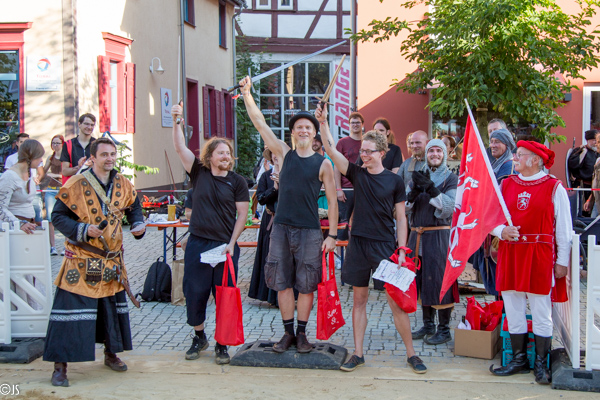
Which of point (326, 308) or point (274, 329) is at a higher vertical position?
point (326, 308)

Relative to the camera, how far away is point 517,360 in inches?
187

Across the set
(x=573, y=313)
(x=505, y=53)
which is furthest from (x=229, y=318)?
(x=505, y=53)

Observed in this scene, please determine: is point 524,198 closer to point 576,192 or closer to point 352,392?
point 352,392

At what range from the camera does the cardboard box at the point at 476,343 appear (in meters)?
5.12

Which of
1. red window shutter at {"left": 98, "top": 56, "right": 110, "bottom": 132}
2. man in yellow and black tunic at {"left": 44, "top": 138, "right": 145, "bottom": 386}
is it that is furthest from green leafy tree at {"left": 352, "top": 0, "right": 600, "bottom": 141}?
man in yellow and black tunic at {"left": 44, "top": 138, "right": 145, "bottom": 386}

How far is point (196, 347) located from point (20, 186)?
309 cm

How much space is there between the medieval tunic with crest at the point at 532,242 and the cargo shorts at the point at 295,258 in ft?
4.39

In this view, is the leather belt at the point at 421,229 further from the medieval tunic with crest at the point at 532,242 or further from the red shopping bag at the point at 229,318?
the red shopping bag at the point at 229,318

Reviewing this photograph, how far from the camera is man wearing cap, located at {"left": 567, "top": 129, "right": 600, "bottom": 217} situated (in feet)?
31.1

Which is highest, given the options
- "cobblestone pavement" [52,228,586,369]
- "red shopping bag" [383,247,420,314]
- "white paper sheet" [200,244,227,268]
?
"white paper sheet" [200,244,227,268]

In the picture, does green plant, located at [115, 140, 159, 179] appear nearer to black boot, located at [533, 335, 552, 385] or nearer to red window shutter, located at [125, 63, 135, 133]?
red window shutter, located at [125, 63, 135, 133]

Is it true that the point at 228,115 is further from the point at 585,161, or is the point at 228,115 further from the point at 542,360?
the point at 542,360

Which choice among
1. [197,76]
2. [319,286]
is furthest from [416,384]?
[197,76]

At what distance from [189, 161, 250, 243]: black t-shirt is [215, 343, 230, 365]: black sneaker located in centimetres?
82
